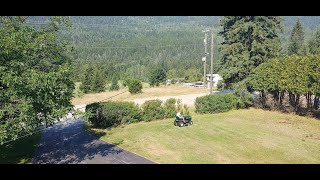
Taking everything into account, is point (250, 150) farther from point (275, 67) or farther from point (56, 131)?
point (56, 131)

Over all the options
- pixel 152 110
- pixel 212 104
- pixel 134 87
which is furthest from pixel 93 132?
pixel 134 87

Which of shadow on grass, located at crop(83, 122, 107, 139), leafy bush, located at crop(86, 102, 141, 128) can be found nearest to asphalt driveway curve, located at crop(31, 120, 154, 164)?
shadow on grass, located at crop(83, 122, 107, 139)

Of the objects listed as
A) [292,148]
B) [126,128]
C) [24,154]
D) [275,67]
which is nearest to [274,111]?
[275,67]

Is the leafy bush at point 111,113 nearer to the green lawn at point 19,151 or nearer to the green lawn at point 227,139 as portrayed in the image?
the green lawn at point 227,139

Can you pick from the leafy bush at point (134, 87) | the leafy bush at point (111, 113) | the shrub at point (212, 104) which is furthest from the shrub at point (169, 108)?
the leafy bush at point (134, 87)

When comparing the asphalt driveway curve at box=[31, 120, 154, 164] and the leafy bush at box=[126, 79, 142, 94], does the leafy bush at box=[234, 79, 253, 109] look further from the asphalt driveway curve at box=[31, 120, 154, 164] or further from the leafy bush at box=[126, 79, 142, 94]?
the leafy bush at box=[126, 79, 142, 94]

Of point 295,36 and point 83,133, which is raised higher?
point 295,36

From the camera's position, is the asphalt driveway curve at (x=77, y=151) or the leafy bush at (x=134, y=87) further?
the leafy bush at (x=134, y=87)
